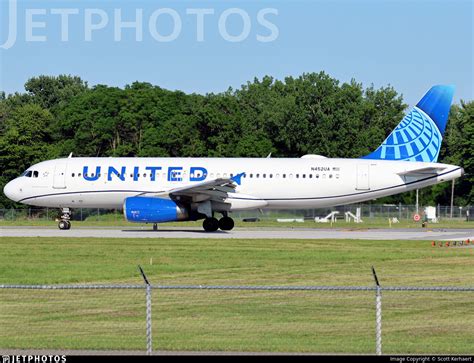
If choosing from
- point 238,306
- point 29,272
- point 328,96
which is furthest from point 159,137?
point 238,306

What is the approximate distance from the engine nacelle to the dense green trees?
139 feet

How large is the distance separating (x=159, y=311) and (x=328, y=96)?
293 ft

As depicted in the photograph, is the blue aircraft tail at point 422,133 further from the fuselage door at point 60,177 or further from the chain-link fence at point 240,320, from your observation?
the chain-link fence at point 240,320

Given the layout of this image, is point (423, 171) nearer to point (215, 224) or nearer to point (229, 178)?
point (229, 178)

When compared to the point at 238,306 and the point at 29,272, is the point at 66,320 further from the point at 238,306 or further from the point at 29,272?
the point at 29,272

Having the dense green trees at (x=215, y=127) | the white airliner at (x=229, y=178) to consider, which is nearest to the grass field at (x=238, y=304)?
the white airliner at (x=229, y=178)

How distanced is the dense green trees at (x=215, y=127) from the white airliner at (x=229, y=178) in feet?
126

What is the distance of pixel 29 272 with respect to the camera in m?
27.8

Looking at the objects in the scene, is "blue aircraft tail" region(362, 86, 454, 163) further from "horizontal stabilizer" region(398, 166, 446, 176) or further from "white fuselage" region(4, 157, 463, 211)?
"horizontal stabilizer" region(398, 166, 446, 176)

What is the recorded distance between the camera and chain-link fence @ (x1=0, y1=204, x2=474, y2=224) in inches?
2685

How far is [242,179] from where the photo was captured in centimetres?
4903

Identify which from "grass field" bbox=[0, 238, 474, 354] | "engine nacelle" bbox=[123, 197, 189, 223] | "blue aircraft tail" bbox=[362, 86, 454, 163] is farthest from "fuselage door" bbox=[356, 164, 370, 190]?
"grass field" bbox=[0, 238, 474, 354]

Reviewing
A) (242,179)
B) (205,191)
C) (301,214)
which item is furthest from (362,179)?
(301,214)

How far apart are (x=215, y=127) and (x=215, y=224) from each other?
48.3m
